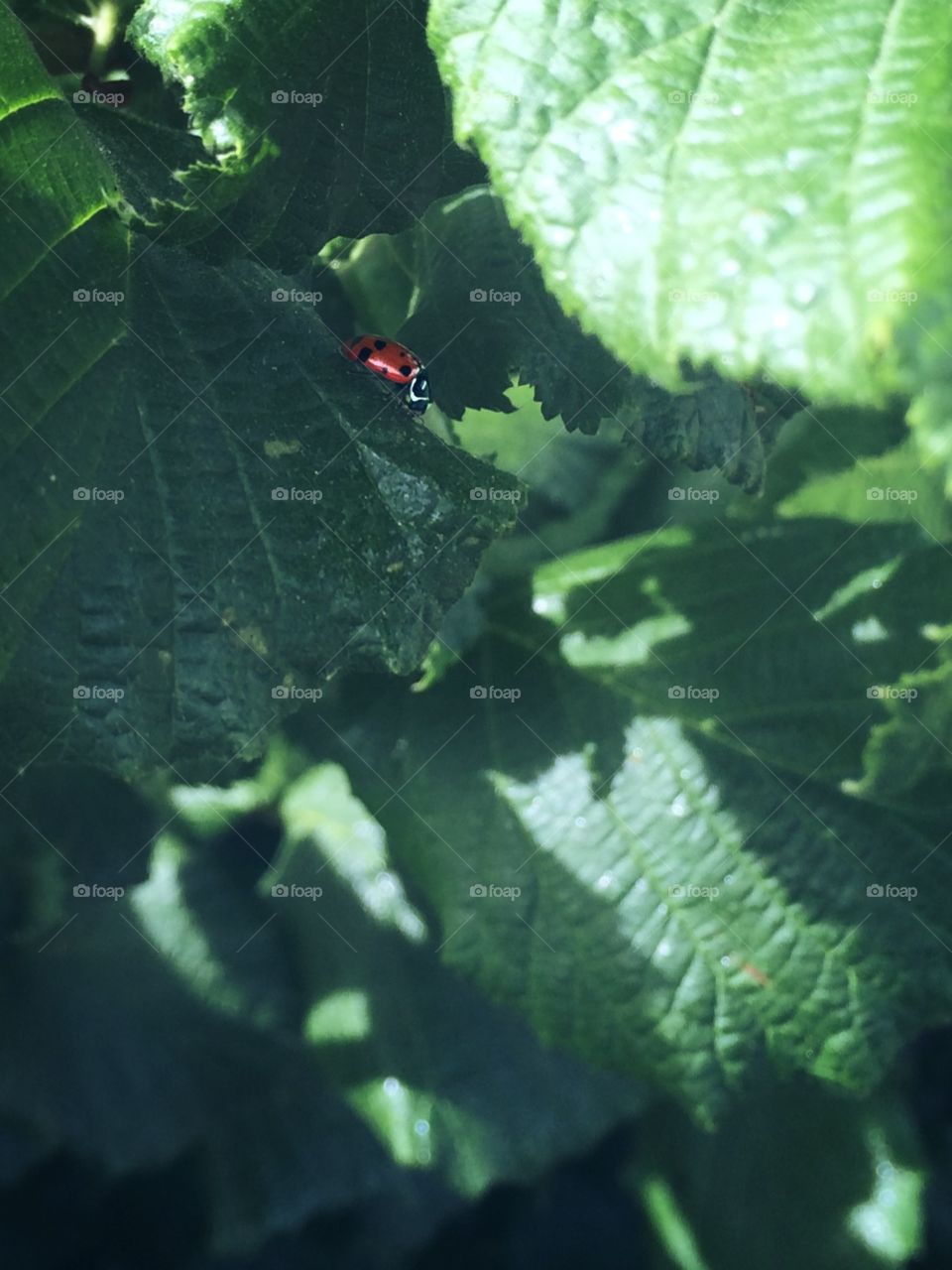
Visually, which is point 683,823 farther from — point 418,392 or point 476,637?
point 418,392

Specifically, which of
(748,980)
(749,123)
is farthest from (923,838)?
(749,123)

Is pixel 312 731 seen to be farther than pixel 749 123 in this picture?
Yes

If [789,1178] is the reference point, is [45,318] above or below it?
above

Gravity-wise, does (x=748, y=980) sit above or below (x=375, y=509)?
below

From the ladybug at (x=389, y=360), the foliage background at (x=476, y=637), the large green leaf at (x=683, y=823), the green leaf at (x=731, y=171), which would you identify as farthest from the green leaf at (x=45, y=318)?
the large green leaf at (x=683, y=823)

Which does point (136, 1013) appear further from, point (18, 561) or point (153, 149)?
point (153, 149)

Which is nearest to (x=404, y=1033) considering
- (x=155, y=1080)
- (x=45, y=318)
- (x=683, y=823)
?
(x=155, y=1080)

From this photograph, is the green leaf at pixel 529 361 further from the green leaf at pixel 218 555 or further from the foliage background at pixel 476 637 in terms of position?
the green leaf at pixel 218 555

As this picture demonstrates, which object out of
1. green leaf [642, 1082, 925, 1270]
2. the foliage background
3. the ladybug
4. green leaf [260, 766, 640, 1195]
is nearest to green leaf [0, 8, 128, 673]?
the foliage background
